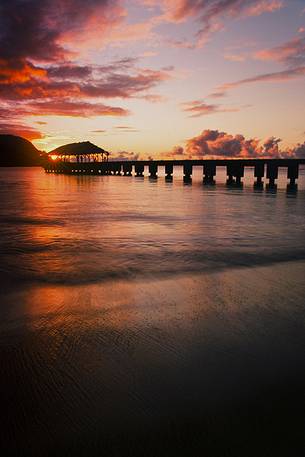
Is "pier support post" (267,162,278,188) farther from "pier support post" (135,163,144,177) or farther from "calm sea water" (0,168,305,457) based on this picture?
"calm sea water" (0,168,305,457)

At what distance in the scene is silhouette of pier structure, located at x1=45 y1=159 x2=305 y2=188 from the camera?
6506cm

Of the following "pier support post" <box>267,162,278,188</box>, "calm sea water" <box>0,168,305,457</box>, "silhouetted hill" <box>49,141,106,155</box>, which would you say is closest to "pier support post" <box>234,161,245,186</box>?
"pier support post" <box>267,162,278,188</box>

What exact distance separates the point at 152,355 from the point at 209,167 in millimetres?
77088

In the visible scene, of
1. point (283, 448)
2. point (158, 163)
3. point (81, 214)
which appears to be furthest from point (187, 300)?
point (158, 163)

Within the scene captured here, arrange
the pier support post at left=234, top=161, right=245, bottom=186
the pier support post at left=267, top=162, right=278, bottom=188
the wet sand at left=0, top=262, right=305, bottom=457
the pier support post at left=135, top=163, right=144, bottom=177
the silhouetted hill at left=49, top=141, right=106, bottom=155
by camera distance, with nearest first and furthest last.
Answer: the wet sand at left=0, top=262, right=305, bottom=457, the pier support post at left=267, top=162, right=278, bottom=188, the pier support post at left=234, top=161, right=245, bottom=186, the silhouetted hill at left=49, top=141, right=106, bottom=155, the pier support post at left=135, top=163, right=144, bottom=177

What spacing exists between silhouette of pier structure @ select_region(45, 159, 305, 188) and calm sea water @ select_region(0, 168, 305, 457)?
170ft

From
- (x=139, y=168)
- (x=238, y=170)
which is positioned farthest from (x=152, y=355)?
(x=139, y=168)

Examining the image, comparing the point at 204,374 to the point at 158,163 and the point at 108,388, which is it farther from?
the point at 158,163

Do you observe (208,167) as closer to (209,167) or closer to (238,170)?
(209,167)

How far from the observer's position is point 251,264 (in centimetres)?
803

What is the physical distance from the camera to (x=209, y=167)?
78250mm

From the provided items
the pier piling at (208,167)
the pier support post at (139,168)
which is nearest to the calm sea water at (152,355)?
the pier piling at (208,167)

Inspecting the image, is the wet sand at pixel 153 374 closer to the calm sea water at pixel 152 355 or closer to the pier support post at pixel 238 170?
the calm sea water at pixel 152 355

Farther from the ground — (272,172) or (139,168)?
(139,168)
